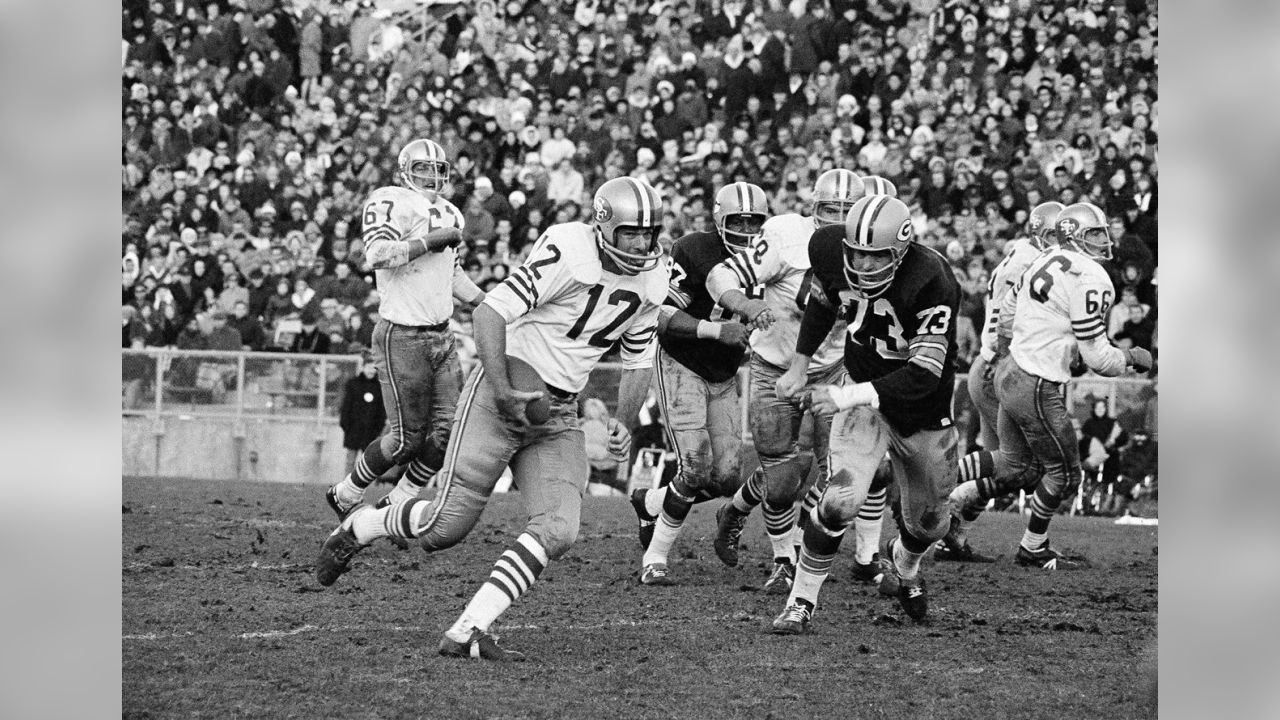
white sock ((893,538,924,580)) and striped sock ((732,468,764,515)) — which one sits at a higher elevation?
striped sock ((732,468,764,515))

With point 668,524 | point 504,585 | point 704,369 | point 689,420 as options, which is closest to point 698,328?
point 704,369

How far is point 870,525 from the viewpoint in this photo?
26.4ft

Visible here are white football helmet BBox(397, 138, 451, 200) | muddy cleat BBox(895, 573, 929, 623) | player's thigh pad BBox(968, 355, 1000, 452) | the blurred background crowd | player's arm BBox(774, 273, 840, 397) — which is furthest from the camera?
the blurred background crowd

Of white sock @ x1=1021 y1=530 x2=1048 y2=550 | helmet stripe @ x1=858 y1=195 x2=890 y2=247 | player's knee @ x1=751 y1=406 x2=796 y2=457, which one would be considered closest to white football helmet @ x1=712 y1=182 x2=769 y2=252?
player's knee @ x1=751 y1=406 x2=796 y2=457

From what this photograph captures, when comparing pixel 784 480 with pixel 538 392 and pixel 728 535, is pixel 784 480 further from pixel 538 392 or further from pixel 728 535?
pixel 538 392

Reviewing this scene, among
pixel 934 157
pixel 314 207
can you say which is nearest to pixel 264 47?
pixel 314 207

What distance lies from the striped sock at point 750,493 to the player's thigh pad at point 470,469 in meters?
2.35

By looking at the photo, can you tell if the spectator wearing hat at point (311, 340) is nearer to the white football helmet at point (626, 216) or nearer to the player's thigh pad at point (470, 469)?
the player's thigh pad at point (470, 469)

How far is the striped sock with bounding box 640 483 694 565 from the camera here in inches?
307

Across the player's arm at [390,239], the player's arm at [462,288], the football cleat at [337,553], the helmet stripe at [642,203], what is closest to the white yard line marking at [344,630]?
the football cleat at [337,553]

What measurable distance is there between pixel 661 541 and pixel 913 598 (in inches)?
62.0

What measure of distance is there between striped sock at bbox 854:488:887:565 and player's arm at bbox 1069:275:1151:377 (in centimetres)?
131

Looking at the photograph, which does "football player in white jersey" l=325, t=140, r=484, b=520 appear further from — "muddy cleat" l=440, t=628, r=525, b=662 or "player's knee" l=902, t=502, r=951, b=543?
"player's knee" l=902, t=502, r=951, b=543
